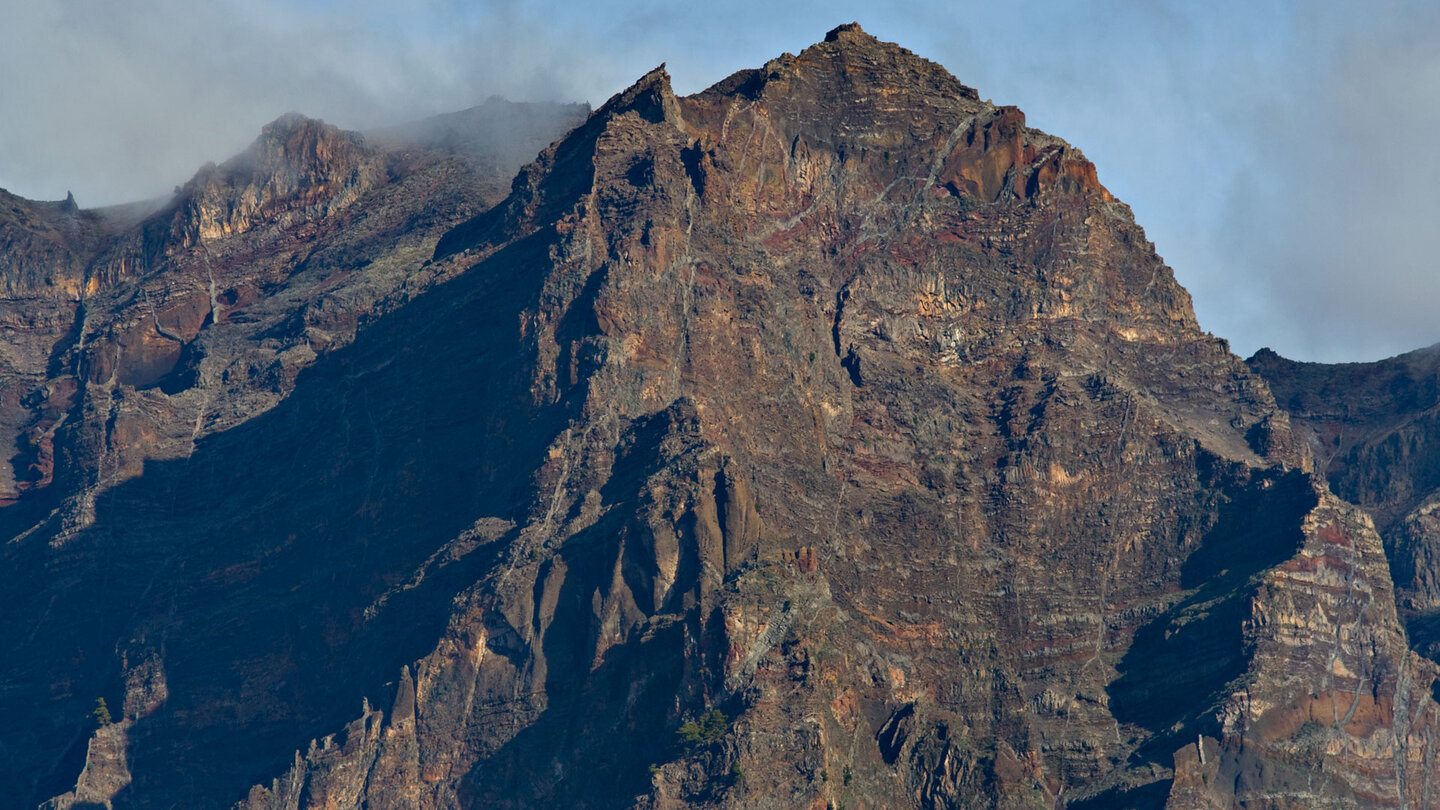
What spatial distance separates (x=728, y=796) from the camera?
197625 millimetres

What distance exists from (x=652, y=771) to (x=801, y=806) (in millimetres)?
9349

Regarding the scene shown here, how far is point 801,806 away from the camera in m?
200

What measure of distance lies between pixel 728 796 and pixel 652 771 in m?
5.26

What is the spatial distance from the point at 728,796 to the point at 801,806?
4.97 meters

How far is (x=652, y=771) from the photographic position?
19975 centimetres
